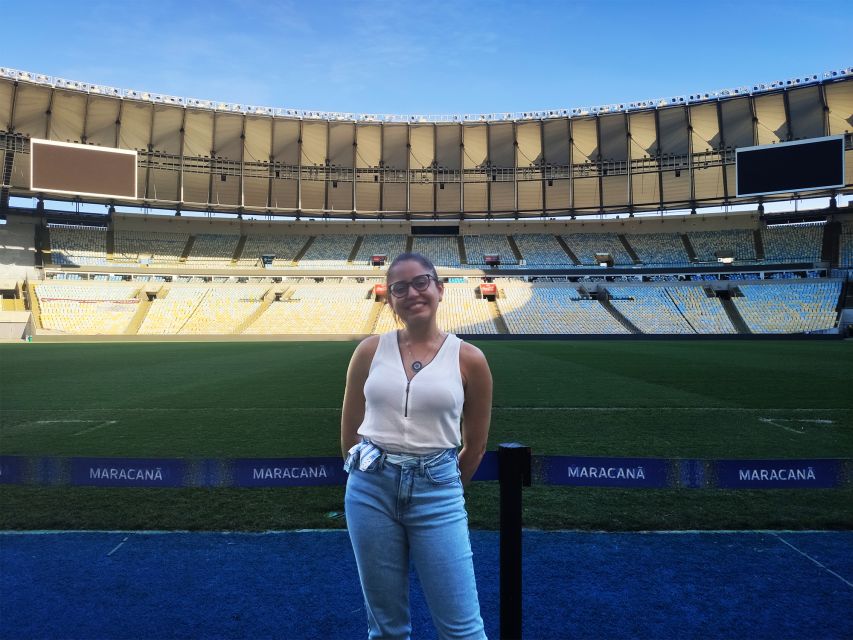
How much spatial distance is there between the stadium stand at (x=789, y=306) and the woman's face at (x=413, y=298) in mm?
38511

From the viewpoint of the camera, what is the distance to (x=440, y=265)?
47125 mm

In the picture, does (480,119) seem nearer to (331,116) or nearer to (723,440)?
(331,116)

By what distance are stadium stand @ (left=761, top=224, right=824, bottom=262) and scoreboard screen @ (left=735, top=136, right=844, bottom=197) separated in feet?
18.3

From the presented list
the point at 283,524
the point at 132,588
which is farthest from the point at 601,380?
the point at 132,588

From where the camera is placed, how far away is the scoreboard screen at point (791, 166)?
38.8m

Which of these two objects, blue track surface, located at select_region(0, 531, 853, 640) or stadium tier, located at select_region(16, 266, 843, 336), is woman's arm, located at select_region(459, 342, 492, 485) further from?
stadium tier, located at select_region(16, 266, 843, 336)

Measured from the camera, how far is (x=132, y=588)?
343cm

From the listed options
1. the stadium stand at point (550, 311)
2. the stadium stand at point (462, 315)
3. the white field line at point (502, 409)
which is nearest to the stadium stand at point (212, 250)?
the stadium stand at point (462, 315)

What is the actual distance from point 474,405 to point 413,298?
511 millimetres

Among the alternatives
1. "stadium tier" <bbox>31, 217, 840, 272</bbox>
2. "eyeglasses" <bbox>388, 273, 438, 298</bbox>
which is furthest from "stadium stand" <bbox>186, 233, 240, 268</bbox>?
"eyeglasses" <bbox>388, 273, 438, 298</bbox>

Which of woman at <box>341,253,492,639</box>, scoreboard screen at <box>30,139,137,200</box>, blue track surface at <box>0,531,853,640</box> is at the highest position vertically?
scoreboard screen at <box>30,139,137,200</box>

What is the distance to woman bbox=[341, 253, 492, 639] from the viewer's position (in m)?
2.11

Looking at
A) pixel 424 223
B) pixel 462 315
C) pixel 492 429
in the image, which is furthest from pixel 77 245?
pixel 492 429

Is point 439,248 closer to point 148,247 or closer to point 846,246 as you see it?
point 148,247
